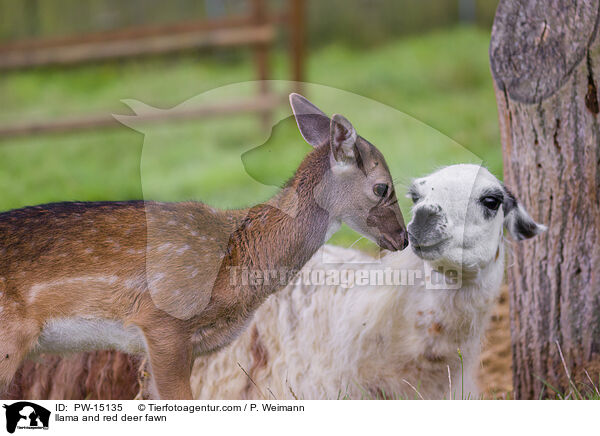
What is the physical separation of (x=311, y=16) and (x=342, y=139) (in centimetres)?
619

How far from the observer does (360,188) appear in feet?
7.56

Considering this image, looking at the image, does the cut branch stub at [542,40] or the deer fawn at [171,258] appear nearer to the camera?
the deer fawn at [171,258]

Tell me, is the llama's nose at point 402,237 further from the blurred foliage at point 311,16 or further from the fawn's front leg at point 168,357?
the blurred foliage at point 311,16

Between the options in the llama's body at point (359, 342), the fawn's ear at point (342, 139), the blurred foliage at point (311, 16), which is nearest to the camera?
the fawn's ear at point (342, 139)

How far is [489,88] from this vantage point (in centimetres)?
569

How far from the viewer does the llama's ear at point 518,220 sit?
267cm

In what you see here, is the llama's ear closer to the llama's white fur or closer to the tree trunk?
the llama's white fur

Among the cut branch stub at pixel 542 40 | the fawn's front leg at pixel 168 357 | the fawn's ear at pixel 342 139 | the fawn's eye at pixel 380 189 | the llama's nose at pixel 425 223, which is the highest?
the cut branch stub at pixel 542 40

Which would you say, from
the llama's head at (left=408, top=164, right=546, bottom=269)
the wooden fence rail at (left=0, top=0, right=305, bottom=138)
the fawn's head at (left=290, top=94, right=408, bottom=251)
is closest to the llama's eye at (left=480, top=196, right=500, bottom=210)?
the llama's head at (left=408, top=164, right=546, bottom=269)

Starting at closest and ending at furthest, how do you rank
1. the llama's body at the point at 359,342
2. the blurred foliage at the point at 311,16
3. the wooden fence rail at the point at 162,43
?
the llama's body at the point at 359,342, the wooden fence rail at the point at 162,43, the blurred foliage at the point at 311,16
